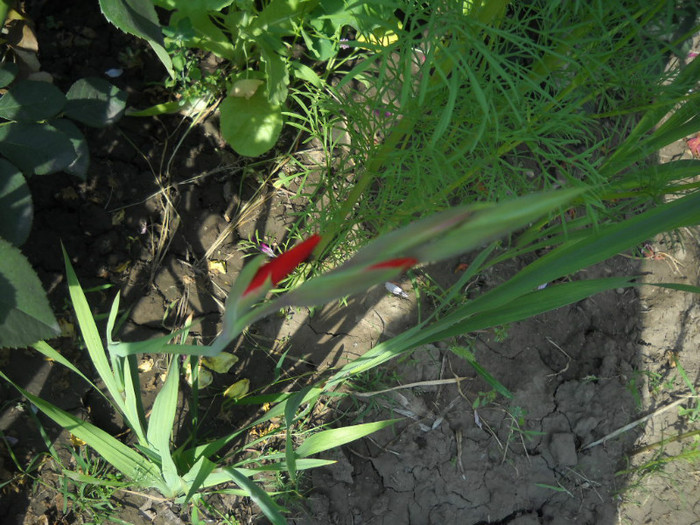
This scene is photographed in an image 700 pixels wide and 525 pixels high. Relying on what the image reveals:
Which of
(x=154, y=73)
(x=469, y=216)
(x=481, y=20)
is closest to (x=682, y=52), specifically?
(x=481, y=20)

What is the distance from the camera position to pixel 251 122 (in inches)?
66.9

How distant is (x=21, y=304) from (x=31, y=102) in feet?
1.62

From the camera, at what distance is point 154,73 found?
72.5 inches

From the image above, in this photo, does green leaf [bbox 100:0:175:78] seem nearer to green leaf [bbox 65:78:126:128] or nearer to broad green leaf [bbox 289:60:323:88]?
green leaf [bbox 65:78:126:128]

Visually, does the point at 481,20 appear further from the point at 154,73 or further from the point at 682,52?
the point at 154,73

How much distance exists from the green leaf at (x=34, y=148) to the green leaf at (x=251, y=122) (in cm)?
50

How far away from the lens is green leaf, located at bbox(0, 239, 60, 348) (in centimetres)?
113

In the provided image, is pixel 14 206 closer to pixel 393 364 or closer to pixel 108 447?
pixel 108 447

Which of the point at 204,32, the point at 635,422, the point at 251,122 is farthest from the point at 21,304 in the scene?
the point at 635,422

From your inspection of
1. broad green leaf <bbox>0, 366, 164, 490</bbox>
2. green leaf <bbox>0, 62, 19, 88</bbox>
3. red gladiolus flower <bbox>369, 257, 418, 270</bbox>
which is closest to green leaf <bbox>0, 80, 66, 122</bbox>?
green leaf <bbox>0, 62, 19, 88</bbox>

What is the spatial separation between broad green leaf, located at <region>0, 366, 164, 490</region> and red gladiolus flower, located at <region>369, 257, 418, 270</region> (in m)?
1.07

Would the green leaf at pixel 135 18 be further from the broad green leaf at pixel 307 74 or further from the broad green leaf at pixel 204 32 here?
the broad green leaf at pixel 307 74

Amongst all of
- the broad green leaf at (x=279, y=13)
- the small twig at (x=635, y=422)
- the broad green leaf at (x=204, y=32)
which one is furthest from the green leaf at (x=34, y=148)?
the small twig at (x=635, y=422)

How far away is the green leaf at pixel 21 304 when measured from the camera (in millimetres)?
1127
